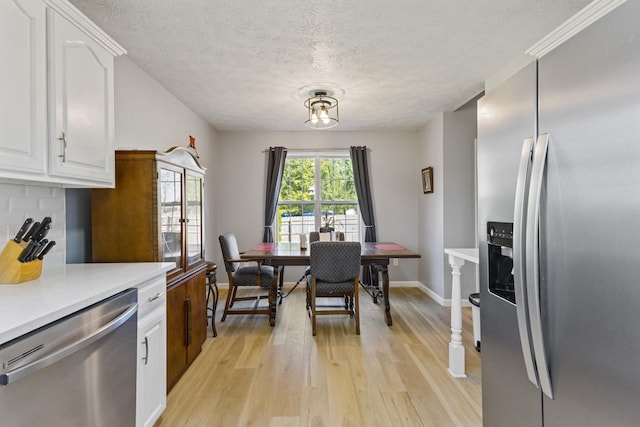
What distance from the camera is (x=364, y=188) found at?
16.1 ft

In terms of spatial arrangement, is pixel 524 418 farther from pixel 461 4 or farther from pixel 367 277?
pixel 367 277

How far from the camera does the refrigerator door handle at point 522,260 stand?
105cm

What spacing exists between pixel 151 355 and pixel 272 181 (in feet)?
11.4

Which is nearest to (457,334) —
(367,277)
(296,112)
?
(367,277)

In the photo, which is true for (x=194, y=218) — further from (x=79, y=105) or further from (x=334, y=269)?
(x=334, y=269)

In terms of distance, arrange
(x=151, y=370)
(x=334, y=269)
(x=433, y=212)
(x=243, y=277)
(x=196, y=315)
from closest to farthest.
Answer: (x=151, y=370) < (x=196, y=315) < (x=334, y=269) < (x=243, y=277) < (x=433, y=212)

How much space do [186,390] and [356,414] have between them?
44.9 inches

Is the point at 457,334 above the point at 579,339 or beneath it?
beneath

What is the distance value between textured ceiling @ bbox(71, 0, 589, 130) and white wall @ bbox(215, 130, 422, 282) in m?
1.33

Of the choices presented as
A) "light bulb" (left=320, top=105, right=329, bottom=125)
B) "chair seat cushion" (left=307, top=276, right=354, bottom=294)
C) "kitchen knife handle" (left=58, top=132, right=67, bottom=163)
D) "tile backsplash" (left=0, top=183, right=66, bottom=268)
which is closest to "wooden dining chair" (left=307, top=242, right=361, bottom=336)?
"chair seat cushion" (left=307, top=276, right=354, bottom=294)

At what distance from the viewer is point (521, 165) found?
108cm

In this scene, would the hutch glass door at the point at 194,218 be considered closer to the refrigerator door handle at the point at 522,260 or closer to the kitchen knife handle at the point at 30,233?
the kitchen knife handle at the point at 30,233

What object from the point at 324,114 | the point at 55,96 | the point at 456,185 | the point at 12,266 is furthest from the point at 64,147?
the point at 456,185

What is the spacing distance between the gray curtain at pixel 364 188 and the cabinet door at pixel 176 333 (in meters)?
3.14
